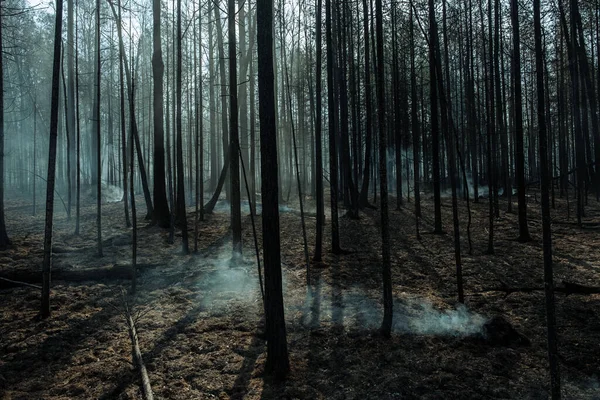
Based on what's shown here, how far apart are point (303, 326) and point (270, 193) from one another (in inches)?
113

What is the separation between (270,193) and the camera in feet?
16.1

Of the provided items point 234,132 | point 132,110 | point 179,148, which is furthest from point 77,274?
point 234,132

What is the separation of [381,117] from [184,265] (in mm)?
6287

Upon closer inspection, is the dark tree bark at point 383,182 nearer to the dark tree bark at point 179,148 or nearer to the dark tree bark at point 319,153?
the dark tree bark at point 319,153

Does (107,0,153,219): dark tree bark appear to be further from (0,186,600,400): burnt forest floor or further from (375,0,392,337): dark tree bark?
(375,0,392,337): dark tree bark

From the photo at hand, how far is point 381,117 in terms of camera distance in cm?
578

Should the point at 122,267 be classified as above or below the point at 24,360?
above

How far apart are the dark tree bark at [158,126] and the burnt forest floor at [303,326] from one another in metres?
1.93

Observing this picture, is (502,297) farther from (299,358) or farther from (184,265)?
(184,265)

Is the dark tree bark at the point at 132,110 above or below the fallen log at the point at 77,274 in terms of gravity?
above

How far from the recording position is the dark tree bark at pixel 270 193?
4.88 m

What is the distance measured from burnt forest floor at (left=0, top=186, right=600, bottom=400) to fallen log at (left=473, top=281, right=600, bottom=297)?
0.08m

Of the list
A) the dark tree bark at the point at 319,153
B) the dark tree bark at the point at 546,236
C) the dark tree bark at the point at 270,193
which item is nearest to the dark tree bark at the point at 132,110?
the dark tree bark at the point at 270,193

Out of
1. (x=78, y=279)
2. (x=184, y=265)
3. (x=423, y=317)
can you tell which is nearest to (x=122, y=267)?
(x=78, y=279)
